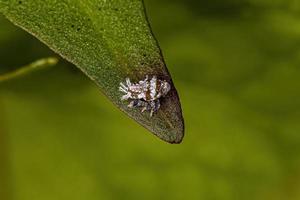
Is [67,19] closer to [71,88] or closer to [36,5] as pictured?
[36,5]

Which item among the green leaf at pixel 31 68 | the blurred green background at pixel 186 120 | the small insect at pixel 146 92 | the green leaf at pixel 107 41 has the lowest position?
the blurred green background at pixel 186 120

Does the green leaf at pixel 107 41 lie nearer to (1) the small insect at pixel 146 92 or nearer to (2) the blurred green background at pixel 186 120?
(1) the small insect at pixel 146 92

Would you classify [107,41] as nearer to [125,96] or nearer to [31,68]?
[125,96]

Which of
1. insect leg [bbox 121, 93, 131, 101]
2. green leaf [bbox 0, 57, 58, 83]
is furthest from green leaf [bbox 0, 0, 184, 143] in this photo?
green leaf [bbox 0, 57, 58, 83]

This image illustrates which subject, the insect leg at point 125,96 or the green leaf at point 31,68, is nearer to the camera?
the insect leg at point 125,96

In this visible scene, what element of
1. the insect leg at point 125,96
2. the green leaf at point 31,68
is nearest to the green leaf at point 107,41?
the insect leg at point 125,96

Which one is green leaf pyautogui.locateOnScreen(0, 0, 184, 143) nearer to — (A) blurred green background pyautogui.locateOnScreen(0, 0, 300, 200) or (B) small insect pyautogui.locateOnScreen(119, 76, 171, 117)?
(B) small insect pyautogui.locateOnScreen(119, 76, 171, 117)

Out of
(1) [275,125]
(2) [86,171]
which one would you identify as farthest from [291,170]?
(2) [86,171]
